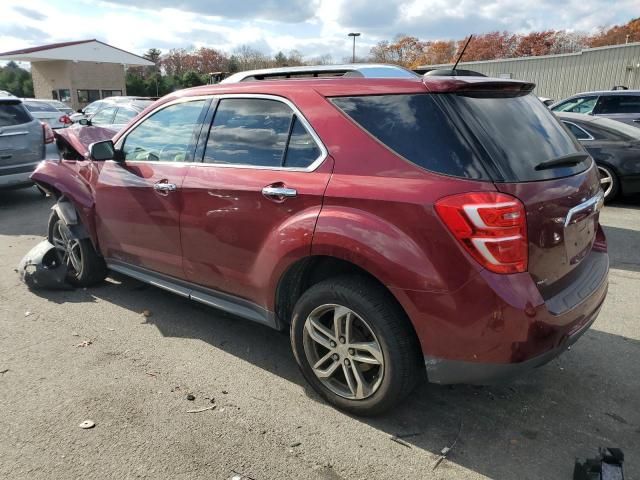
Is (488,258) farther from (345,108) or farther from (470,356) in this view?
(345,108)

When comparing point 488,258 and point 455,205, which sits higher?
point 455,205

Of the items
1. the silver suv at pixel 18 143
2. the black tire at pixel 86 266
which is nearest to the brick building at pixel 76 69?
the silver suv at pixel 18 143

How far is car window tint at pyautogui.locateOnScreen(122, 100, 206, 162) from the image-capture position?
3711mm

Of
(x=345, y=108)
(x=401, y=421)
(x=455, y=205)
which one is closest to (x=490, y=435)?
(x=401, y=421)

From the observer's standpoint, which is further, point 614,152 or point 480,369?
point 614,152

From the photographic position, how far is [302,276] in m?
3.12

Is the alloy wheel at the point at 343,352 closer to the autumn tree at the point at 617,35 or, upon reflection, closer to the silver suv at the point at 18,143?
the silver suv at the point at 18,143

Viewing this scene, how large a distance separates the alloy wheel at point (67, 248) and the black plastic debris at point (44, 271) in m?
0.06

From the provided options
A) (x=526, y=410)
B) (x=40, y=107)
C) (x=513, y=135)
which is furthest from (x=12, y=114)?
(x=40, y=107)

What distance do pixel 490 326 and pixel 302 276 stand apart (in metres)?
1.18

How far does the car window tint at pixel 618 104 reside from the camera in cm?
982

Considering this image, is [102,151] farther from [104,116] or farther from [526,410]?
[104,116]

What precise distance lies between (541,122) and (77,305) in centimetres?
398

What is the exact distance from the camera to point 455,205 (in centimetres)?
236
